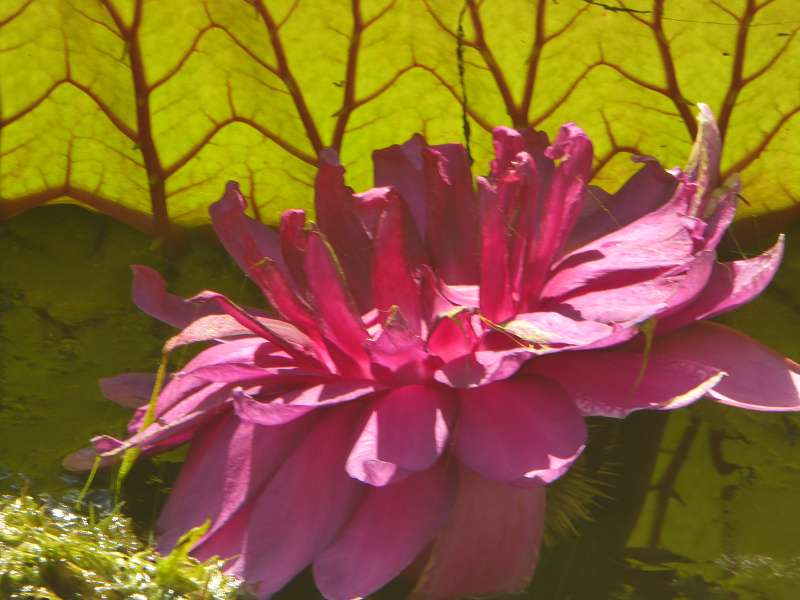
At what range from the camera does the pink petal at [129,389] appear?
1.82 feet

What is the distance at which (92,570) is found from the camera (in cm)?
44

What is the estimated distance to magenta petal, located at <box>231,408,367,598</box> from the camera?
0.43 meters

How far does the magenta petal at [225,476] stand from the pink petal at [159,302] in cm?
9

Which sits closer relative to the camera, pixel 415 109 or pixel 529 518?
pixel 529 518

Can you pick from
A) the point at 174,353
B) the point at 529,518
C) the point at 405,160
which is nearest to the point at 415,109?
the point at 405,160

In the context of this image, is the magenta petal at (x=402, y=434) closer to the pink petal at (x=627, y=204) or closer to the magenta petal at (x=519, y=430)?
the magenta petal at (x=519, y=430)

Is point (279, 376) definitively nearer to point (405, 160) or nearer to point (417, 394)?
point (417, 394)

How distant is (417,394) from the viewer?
0.46 meters

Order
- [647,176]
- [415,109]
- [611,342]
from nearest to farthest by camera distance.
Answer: [611,342] < [647,176] < [415,109]

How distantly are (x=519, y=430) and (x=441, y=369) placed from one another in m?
0.04

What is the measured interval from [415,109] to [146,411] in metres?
0.28

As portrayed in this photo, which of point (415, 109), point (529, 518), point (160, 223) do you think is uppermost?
point (415, 109)

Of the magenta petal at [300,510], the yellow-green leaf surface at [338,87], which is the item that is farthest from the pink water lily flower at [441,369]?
the yellow-green leaf surface at [338,87]

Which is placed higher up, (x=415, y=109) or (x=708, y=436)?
(x=415, y=109)
